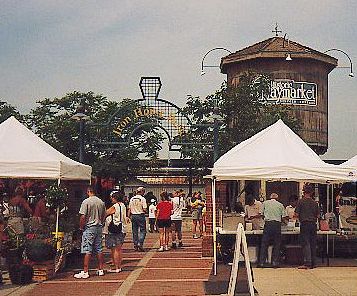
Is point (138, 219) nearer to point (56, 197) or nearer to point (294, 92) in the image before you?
point (56, 197)

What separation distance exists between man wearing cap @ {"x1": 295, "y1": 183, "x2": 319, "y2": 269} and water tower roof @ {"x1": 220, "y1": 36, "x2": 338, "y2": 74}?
24531 millimetres

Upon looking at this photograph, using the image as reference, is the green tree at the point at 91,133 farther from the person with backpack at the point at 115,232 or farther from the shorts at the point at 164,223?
the person with backpack at the point at 115,232

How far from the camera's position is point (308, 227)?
14719 millimetres

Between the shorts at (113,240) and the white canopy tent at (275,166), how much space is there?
202cm

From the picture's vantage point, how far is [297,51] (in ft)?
130

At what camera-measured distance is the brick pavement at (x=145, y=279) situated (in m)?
12.0

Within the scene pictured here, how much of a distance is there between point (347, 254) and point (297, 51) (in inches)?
959

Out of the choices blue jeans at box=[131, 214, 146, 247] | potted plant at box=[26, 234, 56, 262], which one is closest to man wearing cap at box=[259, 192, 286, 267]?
potted plant at box=[26, 234, 56, 262]

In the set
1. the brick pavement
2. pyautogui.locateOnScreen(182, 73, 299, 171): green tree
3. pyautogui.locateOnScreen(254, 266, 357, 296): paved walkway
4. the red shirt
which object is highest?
pyautogui.locateOnScreen(182, 73, 299, 171): green tree

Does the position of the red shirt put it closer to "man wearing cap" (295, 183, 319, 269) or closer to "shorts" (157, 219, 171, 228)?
"shorts" (157, 219, 171, 228)

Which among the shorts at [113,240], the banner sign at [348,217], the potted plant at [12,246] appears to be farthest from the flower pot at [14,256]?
the banner sign at [348,217]

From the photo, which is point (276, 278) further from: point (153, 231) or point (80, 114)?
point (153, 231)

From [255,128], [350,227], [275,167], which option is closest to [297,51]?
[255,128]

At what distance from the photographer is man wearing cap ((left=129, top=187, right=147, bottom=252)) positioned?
19.3 meters
